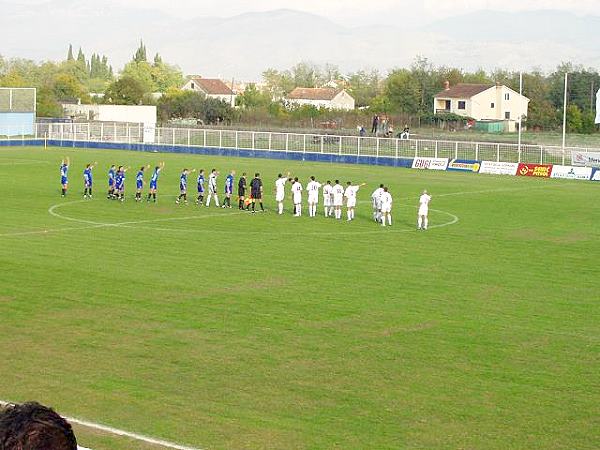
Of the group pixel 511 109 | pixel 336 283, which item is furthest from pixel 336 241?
pixel 511 109

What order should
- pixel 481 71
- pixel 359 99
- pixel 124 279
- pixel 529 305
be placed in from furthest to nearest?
pixel 359 99, pixel 481 71, pixel 124 279, pixel 529 305

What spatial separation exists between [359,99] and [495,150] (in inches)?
4613

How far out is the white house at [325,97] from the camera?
166875mm

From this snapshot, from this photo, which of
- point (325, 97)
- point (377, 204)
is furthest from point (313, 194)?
point (325, 97)

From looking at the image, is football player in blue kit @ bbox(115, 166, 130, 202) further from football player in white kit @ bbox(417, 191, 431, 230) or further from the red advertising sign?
the red advertising sign

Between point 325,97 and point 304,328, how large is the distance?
14954 cm

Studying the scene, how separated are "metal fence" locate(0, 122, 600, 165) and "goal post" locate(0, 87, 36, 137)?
5.26 feet

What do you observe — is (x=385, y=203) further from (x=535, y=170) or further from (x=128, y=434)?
(x=535, y=170)

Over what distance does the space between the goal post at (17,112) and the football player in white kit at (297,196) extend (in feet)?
168

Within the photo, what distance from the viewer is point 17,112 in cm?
8688

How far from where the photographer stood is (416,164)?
65.6 meters

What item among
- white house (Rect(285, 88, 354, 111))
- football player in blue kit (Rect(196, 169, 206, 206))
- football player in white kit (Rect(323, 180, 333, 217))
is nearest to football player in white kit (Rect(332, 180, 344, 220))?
football player in white kit (Rect(323, 180, 333, 217))

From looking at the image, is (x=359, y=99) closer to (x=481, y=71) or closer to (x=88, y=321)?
(x=481, y=71)

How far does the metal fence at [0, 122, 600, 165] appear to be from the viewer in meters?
63.5
